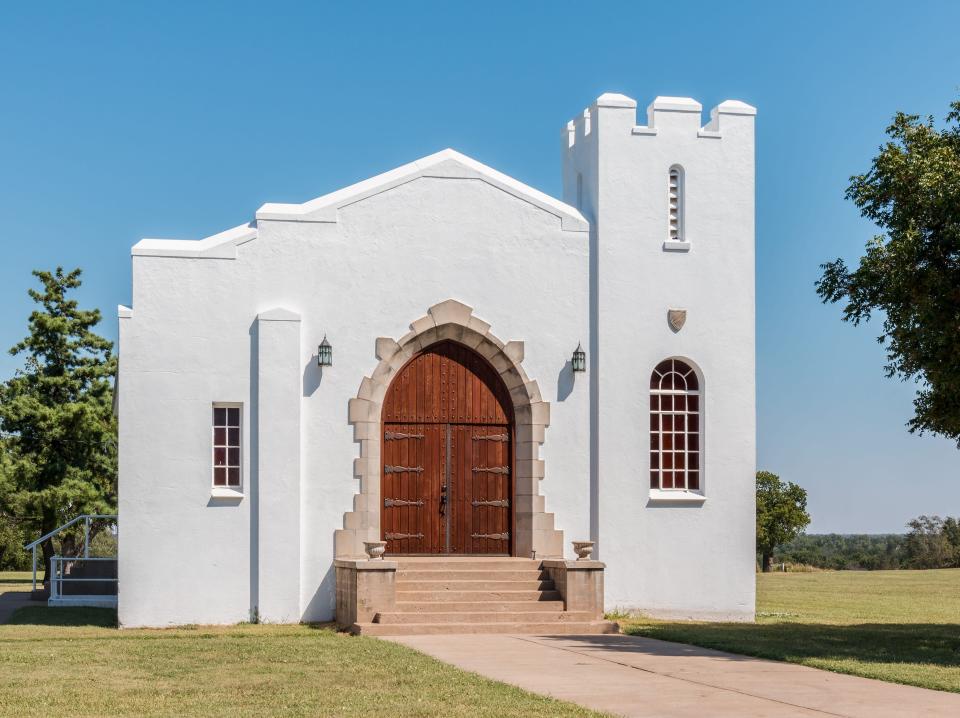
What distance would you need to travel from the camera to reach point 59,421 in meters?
32.0

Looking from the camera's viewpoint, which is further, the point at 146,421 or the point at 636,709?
the point at 146,421

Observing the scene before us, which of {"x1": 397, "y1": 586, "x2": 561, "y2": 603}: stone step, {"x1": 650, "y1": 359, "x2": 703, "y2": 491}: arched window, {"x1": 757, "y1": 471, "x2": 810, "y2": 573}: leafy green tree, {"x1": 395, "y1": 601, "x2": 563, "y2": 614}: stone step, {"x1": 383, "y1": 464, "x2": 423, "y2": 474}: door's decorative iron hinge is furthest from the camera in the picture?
{"x1": 757, "y1": 471, "x2": 810, "y2": 573}: leafy green tree

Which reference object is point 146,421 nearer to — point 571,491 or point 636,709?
point 571,491

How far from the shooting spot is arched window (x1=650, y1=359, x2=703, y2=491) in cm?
1994

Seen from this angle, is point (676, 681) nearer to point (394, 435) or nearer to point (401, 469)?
point (401, 469)

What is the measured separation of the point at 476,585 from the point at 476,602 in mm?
534

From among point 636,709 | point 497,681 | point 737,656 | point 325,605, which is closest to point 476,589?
point 325,605

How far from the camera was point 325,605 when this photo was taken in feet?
60.4

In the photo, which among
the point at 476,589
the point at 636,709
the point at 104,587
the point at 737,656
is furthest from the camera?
the point at 104,587

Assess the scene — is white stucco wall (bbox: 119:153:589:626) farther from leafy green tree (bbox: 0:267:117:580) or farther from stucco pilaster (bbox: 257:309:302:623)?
leafy green tree (bbox: 0:267:117:580)

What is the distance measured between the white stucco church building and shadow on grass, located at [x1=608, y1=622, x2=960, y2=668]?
1320mm

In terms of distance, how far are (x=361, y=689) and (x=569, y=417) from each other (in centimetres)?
861

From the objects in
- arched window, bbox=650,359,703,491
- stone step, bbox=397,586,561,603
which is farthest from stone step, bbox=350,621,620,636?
arched window, bbox=650,359,703,491

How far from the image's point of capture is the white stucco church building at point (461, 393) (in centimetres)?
1820
